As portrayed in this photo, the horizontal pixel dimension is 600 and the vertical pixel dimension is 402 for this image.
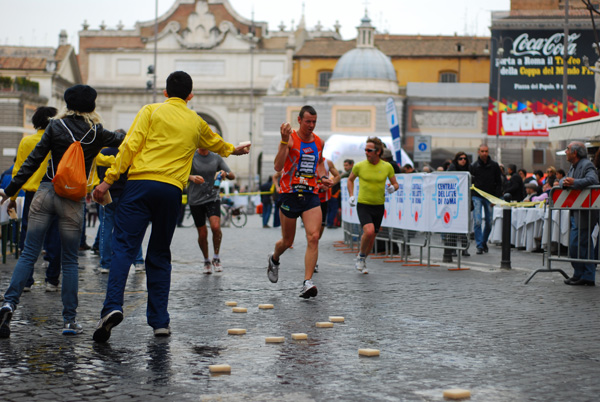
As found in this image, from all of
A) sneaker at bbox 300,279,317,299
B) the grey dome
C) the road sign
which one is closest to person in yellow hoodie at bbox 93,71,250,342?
sneaker at bbox 300,279,317,299

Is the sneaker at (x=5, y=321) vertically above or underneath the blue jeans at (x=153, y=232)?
underneath

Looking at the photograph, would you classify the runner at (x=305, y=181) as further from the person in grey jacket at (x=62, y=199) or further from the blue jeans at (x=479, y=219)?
the blue jeans at (x=479, y=219)

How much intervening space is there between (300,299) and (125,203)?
3.01m

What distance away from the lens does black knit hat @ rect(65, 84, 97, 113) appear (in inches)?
295

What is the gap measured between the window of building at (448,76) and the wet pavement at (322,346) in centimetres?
6400

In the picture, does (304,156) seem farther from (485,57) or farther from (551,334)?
(485,57)

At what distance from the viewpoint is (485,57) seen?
7369 cm

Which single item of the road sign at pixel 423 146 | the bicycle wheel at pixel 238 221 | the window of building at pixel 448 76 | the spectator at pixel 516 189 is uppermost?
the window of building at pixel 448 76

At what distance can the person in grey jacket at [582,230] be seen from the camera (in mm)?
11797

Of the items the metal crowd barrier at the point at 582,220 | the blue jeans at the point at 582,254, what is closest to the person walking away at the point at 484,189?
the metal crowd barrier at the point at 582,220

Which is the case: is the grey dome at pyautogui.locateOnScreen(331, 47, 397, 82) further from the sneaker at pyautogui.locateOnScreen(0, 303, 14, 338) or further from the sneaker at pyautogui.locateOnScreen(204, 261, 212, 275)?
the sneaker at pyautogui.locateOnScreen(0, 303, 14, 338)

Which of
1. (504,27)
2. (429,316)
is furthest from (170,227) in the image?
(504,27)

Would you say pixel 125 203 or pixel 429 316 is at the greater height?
pixel 125 203

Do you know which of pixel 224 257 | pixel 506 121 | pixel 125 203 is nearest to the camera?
pixel 125 203
